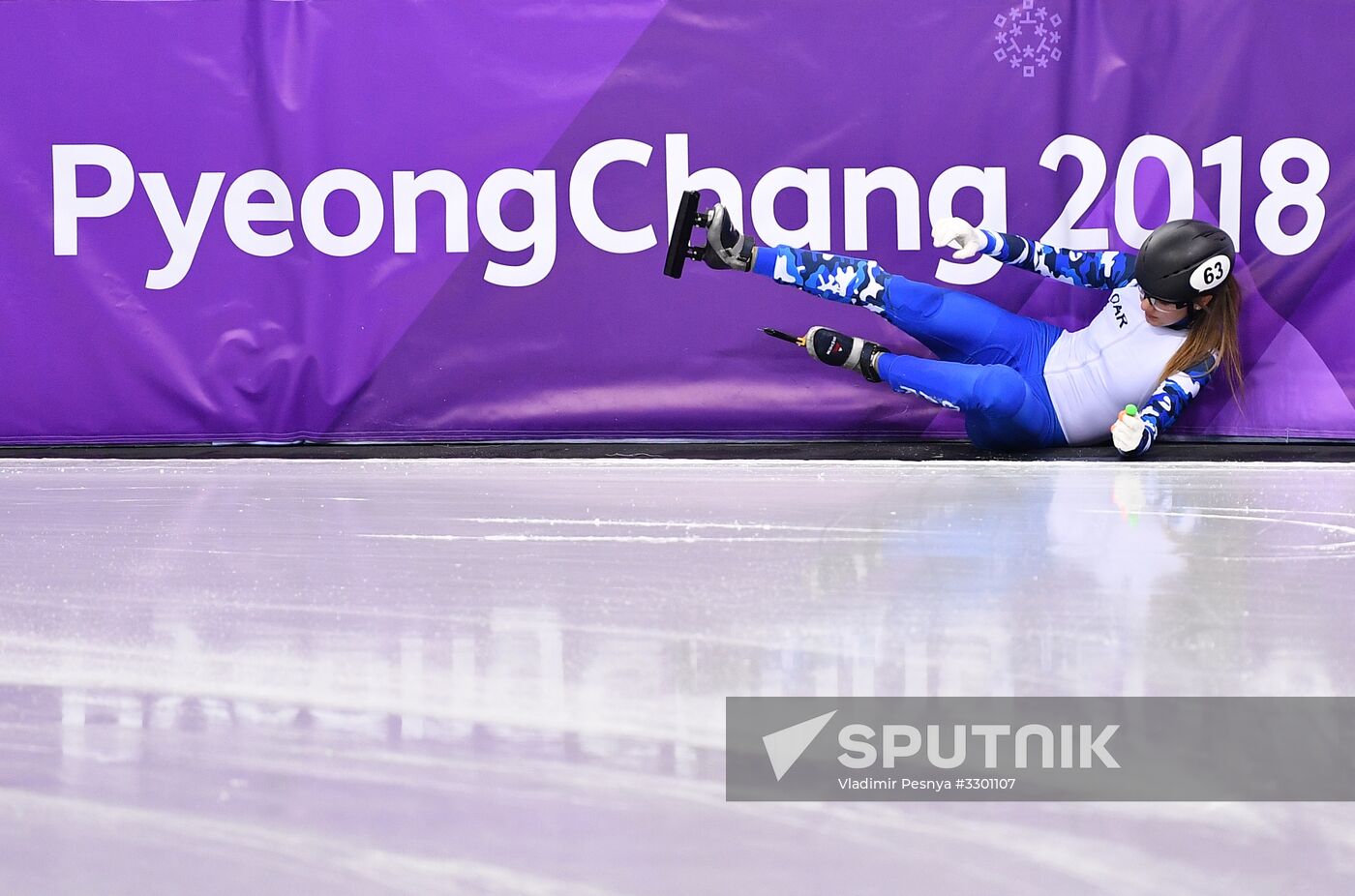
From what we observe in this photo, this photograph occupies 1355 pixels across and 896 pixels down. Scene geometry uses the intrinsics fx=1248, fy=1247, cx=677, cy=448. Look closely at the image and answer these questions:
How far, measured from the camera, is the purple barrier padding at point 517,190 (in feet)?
9.55

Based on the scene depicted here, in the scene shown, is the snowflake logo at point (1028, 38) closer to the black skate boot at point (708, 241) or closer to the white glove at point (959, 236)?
the white glove at point (959, 236)

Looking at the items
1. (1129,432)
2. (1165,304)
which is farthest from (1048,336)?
(1129,432)

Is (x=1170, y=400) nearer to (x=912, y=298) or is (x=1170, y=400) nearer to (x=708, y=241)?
(x=912, y=298)

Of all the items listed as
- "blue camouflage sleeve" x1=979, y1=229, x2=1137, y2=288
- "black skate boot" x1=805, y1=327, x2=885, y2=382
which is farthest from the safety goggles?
"black skate boot" x1=805, y1=327, x2=885, y2=382

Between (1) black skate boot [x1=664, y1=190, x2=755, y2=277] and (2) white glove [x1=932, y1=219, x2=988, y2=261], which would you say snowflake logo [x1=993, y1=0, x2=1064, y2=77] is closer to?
(2) white glove [x1=932, y1=219, x2=988, y2=261]

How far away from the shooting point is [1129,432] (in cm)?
253

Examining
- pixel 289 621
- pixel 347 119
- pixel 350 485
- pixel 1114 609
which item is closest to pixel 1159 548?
pixel 1114 609

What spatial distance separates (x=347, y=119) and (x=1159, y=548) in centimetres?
221

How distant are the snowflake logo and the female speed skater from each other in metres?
0.43

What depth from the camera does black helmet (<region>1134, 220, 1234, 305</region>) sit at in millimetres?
2564

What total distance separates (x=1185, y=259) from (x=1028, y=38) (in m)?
0.69

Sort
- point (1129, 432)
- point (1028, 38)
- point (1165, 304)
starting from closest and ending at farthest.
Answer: point (1129, 432)
point (1165, 304)
point (1028, 38)

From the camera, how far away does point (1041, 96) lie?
9.53ft

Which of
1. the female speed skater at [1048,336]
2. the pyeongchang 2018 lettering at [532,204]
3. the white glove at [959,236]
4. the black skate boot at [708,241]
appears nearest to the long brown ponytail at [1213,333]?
the female speed skater at [1048,336]
